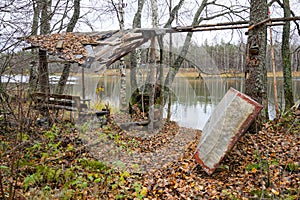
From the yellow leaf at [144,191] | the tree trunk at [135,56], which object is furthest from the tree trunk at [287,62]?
the yellow leaf at [144,191]

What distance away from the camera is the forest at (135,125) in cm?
390

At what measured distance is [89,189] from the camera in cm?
400

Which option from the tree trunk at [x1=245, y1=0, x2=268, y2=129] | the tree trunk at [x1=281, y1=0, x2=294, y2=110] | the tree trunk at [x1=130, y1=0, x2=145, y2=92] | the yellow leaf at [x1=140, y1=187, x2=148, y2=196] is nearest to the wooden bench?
the tree trunk at [x1=130, y1=0, x2=145, y2=92]

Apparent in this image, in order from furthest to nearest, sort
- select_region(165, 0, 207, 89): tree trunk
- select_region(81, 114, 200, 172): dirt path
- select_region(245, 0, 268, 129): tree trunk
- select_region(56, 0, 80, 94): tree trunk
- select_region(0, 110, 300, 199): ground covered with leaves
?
select_region(56, 0, 80, 94): tree trunk
select_region(165, 0, 207, 89): tree trunk
select_region(81, 114, 200, 172): dirt path
select_region(245, 0, 268, 129): tree trunk
select_region(0, 110, 300, 199): ground covered with leaves

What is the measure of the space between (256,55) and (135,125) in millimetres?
4387

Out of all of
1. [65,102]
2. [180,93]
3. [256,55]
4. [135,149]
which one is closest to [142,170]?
[135,149]

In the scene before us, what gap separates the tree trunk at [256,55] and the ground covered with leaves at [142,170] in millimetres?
866

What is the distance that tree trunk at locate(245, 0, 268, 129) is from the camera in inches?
200

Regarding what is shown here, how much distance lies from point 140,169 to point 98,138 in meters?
1.87

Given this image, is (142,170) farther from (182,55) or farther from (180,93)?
(180,93)

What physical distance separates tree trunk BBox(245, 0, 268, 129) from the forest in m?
0.02

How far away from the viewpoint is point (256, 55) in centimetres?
508

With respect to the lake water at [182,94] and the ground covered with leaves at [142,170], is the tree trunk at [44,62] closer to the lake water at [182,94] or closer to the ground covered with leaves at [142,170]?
the lake water at [182,94]

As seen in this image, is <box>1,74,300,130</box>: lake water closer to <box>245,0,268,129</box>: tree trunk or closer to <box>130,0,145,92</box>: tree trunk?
<box>130,0,145,92</box>: tree trunk
